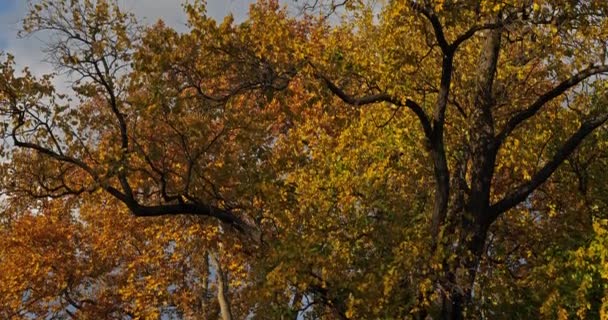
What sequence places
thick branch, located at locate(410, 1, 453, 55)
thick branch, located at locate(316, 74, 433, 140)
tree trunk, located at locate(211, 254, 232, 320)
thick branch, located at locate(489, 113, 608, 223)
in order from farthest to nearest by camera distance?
tree trunk, located at locate(211, 254, 232, 320) < thick branch, located at locate(489, 113, 608, 223) < thick branch, located at locate(316, 74, 433, 140) < thick branch, located at locate(410, 1, 453, 55)

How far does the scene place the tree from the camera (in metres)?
14.1

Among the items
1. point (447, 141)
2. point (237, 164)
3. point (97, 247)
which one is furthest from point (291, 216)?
point (97, 247)

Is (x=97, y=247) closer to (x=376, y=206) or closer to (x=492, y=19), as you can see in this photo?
(x=376, y=206)

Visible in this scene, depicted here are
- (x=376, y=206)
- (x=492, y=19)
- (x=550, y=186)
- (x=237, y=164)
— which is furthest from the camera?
(x=550, y=186)

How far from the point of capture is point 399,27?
17.4m

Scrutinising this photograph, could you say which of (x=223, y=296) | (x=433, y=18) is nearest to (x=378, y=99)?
(x=433, y=18)

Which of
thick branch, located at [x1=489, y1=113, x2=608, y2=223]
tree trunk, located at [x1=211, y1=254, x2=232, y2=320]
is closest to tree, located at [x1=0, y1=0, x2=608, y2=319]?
thick branch, located at [x1=489, y1=113, x2=608, y2=223]

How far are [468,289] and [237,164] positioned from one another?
23.5ft

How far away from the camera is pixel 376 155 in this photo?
20.2 meters

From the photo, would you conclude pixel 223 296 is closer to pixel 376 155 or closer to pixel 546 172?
pixel 376 155

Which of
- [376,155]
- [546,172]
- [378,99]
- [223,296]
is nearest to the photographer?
[378,99]

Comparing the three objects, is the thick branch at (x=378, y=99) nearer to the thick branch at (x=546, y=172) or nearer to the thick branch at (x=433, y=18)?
the thick branch at (x=433, y=18)

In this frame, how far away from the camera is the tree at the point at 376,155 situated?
1415 centimetres

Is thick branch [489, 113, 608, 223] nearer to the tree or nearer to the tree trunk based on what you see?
the tree
